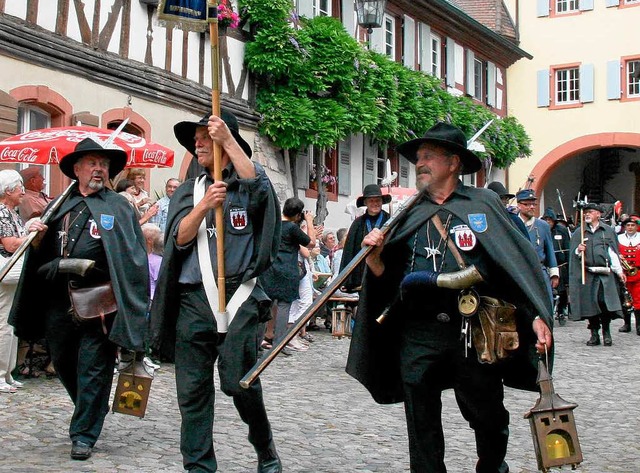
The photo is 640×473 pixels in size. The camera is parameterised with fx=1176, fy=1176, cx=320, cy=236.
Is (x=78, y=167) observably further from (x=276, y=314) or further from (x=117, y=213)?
(x=276, y=314)

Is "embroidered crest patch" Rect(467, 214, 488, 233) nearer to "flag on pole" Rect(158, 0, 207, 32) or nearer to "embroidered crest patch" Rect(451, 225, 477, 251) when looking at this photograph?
"embroidered crest patch" Rect(451, 225, 477, 251)

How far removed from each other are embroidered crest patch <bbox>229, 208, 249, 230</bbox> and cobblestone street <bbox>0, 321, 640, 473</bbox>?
160 centimetres

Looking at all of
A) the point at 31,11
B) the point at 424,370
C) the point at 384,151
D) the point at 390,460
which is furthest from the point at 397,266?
the point at 384,151

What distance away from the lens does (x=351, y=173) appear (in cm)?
2670

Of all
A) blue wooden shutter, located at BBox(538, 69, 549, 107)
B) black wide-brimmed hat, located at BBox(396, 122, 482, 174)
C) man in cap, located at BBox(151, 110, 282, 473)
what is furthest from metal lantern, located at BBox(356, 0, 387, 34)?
blue wooden shutter, located at BBox(538, 69, 549, 107)

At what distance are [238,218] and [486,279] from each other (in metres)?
1.38

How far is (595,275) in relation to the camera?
16.7m

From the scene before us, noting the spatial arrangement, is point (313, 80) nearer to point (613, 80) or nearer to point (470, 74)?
point (470, 74)

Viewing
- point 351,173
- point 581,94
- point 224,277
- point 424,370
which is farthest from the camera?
point 581,94

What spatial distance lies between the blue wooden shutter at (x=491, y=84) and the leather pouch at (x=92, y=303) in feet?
103

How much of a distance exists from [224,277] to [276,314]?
25.8ft

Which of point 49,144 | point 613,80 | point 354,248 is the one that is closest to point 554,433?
point 354,248

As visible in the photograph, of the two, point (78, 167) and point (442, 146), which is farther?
point (78, 167)

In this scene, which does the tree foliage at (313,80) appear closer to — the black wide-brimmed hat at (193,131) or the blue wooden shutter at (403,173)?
the blue wooden shutter at (403,173)
